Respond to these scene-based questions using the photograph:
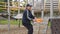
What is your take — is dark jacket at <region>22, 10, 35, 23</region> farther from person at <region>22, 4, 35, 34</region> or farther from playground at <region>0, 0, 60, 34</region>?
playground at <region>0, 0, 60, 34</region>

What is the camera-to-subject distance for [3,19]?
17.9 m

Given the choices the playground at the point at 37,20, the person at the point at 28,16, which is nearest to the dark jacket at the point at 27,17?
the person at the point at 28,16

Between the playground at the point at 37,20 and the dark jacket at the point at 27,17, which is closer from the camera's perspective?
the playground at the point at 37,20

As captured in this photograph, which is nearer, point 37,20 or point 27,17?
point 27,17

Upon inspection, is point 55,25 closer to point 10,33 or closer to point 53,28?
point 53,28

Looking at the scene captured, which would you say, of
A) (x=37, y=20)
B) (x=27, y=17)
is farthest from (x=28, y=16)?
(x=37, y=20)

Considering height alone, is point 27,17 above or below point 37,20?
above

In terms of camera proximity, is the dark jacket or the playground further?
the dark jacket

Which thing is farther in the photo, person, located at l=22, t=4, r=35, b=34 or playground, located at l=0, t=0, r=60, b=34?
person, located at l=22, t=4, r=35, b=34

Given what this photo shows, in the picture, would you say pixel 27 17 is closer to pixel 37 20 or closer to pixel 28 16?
pixel 28 16

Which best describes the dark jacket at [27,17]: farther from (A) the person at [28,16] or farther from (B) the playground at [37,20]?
(B) the playground at [37,20]

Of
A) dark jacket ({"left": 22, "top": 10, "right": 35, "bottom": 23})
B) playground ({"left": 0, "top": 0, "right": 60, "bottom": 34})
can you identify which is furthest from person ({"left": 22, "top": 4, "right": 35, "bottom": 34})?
playground ({"left": 0, "top": 0, "right": 60, "bottom": 34})

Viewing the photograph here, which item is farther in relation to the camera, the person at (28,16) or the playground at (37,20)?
the person at (28,16)

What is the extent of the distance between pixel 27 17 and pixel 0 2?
10433mm
